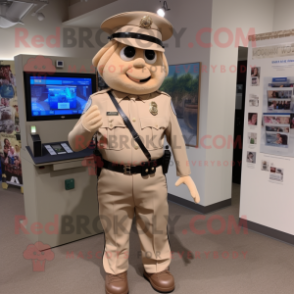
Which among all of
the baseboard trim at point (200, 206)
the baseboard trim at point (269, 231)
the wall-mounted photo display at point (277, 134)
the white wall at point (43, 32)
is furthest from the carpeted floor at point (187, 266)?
the white wall at point (43, 32)

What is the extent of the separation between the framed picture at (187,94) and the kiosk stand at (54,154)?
125 cm

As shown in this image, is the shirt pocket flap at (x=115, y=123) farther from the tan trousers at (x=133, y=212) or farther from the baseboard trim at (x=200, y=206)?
the baseboard trim at (x=200, y=206)

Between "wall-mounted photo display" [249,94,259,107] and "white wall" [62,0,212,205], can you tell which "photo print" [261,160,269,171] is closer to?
"wall-mounted photo display" [249,94,259,107]

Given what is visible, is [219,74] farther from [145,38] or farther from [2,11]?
[2,11]

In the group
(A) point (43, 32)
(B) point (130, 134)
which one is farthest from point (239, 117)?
(A) point (43, 32)

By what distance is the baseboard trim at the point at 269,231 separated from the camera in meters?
3.01

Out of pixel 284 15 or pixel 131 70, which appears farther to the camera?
pixel 284 15

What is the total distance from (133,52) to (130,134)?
549 mm

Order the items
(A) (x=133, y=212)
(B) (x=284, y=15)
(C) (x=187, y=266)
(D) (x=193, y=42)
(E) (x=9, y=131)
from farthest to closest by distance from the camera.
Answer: (E) (x=9, y=131), (B) (x=284, y=15), (D) (x=193, y=42), (C) (x=187, y=266), (A) (x=133, y=212)

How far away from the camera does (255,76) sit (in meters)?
3.08

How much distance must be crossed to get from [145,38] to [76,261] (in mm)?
1950

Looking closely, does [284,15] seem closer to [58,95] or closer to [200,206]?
[200,206]

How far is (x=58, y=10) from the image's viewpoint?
5.92 meters

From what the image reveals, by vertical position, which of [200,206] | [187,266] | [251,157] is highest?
[251,157]
